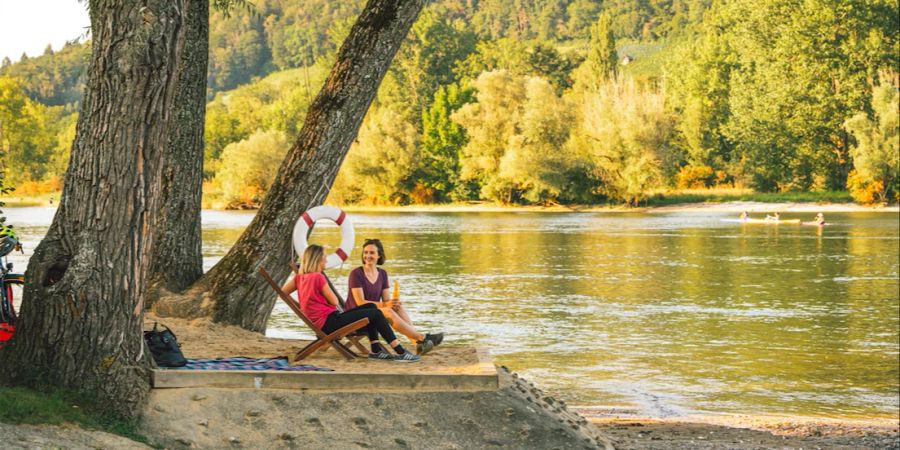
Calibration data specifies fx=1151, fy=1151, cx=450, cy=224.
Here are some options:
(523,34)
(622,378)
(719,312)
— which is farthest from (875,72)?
(523,34)

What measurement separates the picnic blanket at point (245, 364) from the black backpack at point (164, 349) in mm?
85

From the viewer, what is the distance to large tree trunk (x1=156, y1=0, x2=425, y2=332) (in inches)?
431

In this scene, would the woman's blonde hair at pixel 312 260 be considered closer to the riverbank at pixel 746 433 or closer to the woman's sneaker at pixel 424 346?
the woman's sneaker at pixel 424 346

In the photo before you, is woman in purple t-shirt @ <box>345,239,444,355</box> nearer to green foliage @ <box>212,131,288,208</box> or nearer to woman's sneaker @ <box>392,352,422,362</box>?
woman's sneaker @ <box>392,352,422,362</box>

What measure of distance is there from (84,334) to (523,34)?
191 meters

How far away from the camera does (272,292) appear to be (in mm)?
11570

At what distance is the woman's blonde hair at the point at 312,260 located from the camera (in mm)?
8969

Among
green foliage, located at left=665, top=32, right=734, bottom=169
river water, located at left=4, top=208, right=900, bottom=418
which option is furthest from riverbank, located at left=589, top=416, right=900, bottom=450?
green foliage, located at left=665, top=32, right=734, bottom=169

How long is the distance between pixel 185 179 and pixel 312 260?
335 centimetres

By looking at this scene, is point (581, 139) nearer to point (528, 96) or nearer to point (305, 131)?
point (528, 96)

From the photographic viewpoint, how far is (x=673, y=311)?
21.8 metres

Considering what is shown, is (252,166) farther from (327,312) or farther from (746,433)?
(327,312)

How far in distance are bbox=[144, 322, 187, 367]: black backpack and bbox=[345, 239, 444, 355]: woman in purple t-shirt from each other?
1.50 metres

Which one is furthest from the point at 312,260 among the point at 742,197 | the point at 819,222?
the point at 742,197
